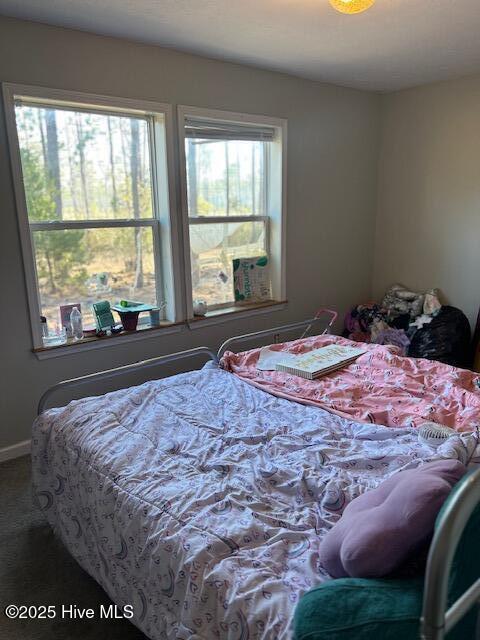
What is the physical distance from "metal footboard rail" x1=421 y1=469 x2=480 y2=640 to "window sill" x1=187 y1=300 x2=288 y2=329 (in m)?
2.68

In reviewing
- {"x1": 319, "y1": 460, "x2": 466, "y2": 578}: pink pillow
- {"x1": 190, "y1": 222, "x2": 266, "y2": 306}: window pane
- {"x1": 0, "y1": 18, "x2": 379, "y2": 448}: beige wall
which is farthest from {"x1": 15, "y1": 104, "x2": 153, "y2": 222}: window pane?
{"x1": 319, "y1": 460, "x2": 466, "y2": 578}: pink pillow

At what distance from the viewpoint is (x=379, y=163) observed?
448 cm

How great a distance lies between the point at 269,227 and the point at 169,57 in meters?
1.42

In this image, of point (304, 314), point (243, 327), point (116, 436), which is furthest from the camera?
point (304, 314)

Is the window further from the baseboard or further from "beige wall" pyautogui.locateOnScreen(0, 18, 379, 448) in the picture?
the baseboard

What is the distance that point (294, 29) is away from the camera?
265 centimetres

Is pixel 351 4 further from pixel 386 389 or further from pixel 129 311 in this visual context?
pixel 129 311

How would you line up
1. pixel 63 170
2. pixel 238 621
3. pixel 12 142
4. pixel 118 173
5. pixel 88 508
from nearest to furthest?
pixel 238 621
pixel 88 508
pixel 12 142
pixel 63 170
pixel 118 173

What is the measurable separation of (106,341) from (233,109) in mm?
1831

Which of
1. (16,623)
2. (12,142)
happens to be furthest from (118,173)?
(16,623)

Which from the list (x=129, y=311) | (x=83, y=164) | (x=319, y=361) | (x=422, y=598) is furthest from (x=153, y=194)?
(x=422, y=598)

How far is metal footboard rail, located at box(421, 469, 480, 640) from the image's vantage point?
2.48ft

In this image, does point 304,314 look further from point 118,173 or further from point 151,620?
point 151,620

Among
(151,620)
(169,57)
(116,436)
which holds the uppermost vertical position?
(169,57)
